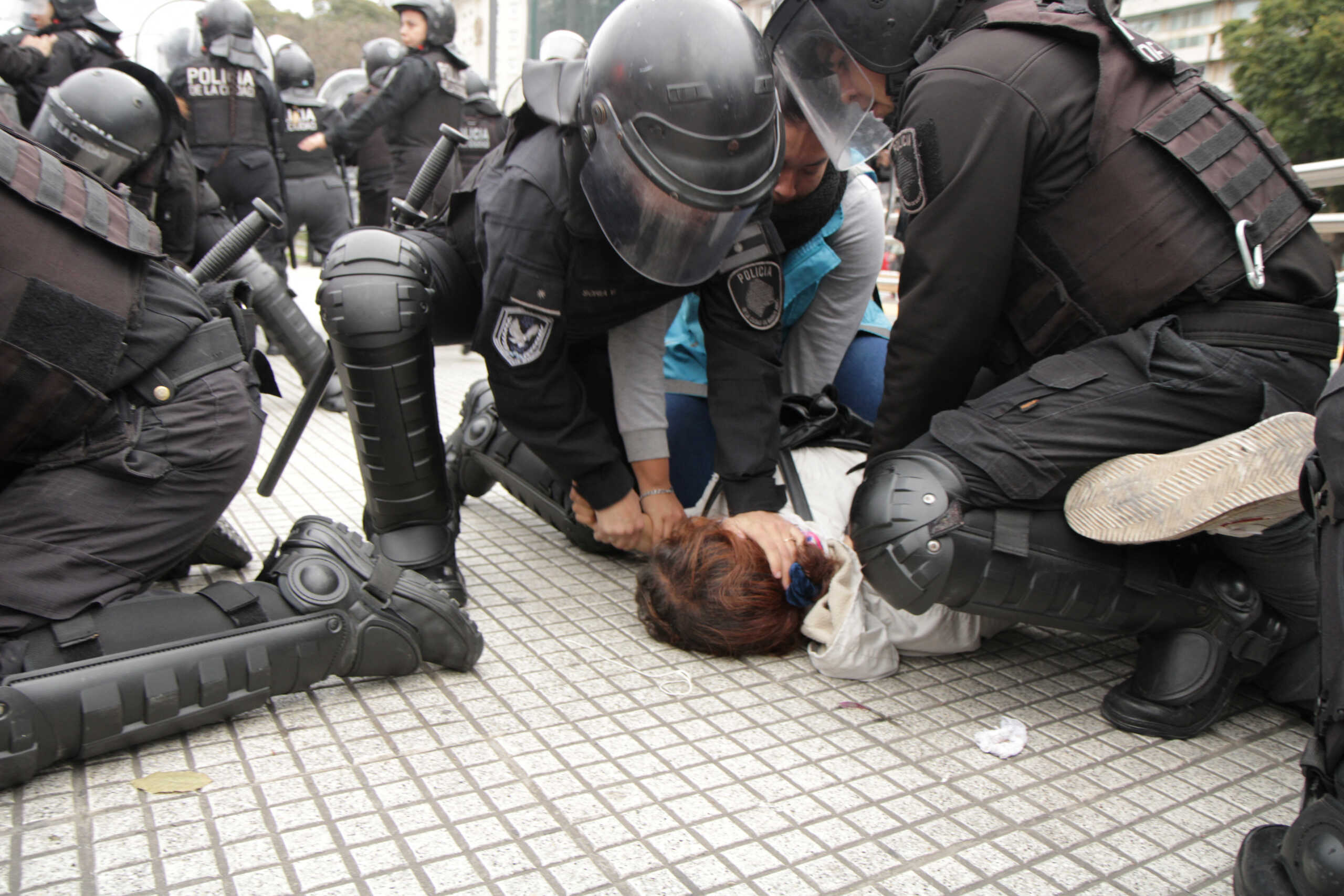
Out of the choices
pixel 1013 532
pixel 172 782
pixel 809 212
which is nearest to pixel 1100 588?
pixel 1013 532

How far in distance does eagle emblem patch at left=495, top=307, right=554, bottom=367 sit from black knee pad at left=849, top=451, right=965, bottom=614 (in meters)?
0.74

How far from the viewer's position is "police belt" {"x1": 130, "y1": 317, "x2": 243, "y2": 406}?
179cm

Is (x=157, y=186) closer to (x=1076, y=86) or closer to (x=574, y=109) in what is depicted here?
(x=574, y=109)

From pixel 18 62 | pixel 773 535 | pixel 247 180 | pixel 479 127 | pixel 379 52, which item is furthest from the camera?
pixel 379 52

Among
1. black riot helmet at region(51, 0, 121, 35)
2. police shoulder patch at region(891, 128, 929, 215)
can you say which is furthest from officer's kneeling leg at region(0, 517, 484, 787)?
black riot helmet at region(51, 0, 121, 35)

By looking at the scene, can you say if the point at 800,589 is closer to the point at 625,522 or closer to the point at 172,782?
the point at 625,522

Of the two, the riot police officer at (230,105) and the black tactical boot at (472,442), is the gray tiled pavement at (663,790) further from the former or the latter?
the riot police officer at (230,105)

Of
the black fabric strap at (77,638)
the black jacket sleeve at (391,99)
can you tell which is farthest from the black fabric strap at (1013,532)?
the black jacket sleeve at (391,99)

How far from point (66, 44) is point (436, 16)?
77.8 inches

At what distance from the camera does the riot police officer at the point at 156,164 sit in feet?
9.43

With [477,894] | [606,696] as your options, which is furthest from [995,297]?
[477,894]

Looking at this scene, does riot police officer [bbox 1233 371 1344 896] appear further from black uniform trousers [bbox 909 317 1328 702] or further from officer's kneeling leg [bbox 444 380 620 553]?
officer's kneeling leg [bbox 444 380 620 553]

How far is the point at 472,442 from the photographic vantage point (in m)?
2.98

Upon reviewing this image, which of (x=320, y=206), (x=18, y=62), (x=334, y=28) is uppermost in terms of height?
(x=334, y=28)
